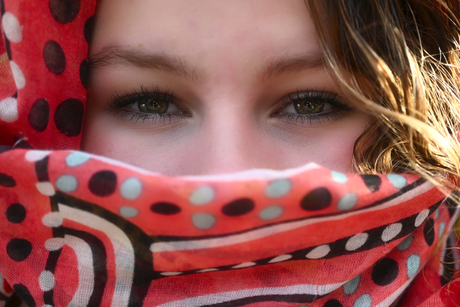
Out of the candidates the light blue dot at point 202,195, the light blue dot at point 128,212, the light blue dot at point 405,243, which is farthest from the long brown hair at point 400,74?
the light blue dot at point 128,212

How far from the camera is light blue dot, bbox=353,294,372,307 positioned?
83 cm

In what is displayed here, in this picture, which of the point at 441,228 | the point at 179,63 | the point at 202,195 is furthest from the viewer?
the point at 441,228

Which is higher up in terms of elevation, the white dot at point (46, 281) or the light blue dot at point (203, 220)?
the light blue dot at point (203, 220)

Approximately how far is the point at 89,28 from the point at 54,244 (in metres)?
0.51

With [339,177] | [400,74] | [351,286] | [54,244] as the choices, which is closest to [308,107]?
[400,74]

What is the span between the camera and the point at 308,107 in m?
1.00

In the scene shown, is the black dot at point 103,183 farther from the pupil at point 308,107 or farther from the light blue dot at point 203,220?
the pupil at point 308,107

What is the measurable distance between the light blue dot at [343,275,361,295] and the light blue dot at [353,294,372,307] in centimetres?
2

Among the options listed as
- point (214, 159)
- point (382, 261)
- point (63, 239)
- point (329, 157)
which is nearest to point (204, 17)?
point (214, 159)

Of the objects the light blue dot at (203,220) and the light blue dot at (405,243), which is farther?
the light blue dot at (405,243)

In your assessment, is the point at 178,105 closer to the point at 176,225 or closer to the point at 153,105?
the point at 153,105

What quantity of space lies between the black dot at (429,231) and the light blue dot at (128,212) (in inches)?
25.0

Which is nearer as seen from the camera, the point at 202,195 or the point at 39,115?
the point at 202,195

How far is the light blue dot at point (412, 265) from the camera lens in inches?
34.2
